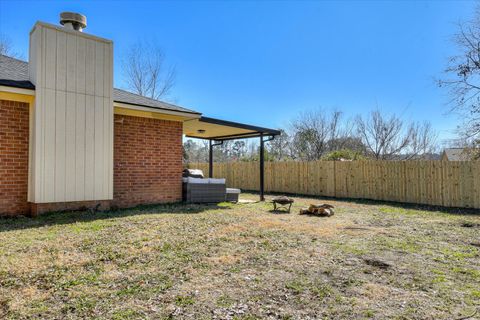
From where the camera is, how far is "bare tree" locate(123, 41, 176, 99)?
22312 millimetres

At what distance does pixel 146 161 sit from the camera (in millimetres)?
8383

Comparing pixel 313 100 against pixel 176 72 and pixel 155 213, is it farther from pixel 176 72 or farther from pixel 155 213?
pixel 155 213

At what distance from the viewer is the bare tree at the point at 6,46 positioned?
1797cm

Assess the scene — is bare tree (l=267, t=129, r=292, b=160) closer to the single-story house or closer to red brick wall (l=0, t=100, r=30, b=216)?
the single-story house

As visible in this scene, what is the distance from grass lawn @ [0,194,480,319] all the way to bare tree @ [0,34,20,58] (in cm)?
1769

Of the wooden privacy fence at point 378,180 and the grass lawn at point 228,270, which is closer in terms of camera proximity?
the grass lawn at point 228,270

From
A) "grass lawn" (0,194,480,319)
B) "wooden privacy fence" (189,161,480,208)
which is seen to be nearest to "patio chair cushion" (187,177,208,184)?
"grass lawn" (0,194,480,319)

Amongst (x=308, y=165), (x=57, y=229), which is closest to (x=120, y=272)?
(x=57, y=229)

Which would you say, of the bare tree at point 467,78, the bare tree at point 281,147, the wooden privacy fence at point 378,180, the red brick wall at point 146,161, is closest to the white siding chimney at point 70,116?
the red brick wall at point 146,161

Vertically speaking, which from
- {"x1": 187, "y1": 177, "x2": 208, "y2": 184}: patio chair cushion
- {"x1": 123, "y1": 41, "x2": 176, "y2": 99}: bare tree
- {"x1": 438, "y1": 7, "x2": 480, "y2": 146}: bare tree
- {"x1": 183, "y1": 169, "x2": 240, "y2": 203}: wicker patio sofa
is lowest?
{"x1": 183, "y1": 169, "x2": 240, "y2": 203}: wicker patio sofa

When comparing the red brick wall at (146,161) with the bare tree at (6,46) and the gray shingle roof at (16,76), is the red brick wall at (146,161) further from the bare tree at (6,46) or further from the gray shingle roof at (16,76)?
the bare tree at (6,46)

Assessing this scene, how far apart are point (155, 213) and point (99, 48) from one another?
4234mm

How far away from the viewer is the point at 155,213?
7.06m

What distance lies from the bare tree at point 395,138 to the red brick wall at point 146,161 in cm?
1693
